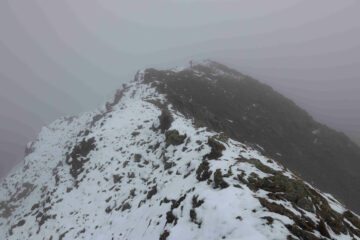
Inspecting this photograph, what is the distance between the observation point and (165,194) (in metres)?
12.2

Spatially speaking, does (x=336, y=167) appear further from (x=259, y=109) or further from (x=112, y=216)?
(x=112, y=216)

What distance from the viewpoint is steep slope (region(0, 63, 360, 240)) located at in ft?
25.3

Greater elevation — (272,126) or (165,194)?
(272,126)

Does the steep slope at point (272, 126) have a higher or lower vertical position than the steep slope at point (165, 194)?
higher

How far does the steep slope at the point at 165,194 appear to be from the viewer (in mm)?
7711

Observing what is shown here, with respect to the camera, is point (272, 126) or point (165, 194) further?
point (272, 126)

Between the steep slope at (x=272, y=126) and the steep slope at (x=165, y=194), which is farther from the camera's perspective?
the steep slope at (x=272, y=126)

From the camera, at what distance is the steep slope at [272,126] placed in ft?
90.4

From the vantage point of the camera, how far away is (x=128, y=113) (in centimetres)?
2712

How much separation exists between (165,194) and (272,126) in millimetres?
27999

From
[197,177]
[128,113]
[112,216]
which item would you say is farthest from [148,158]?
[128,113]

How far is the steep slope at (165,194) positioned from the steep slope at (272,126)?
8.69m

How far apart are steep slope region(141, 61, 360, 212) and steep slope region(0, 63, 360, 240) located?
8687 millimetres

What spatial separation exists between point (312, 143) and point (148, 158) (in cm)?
2892
